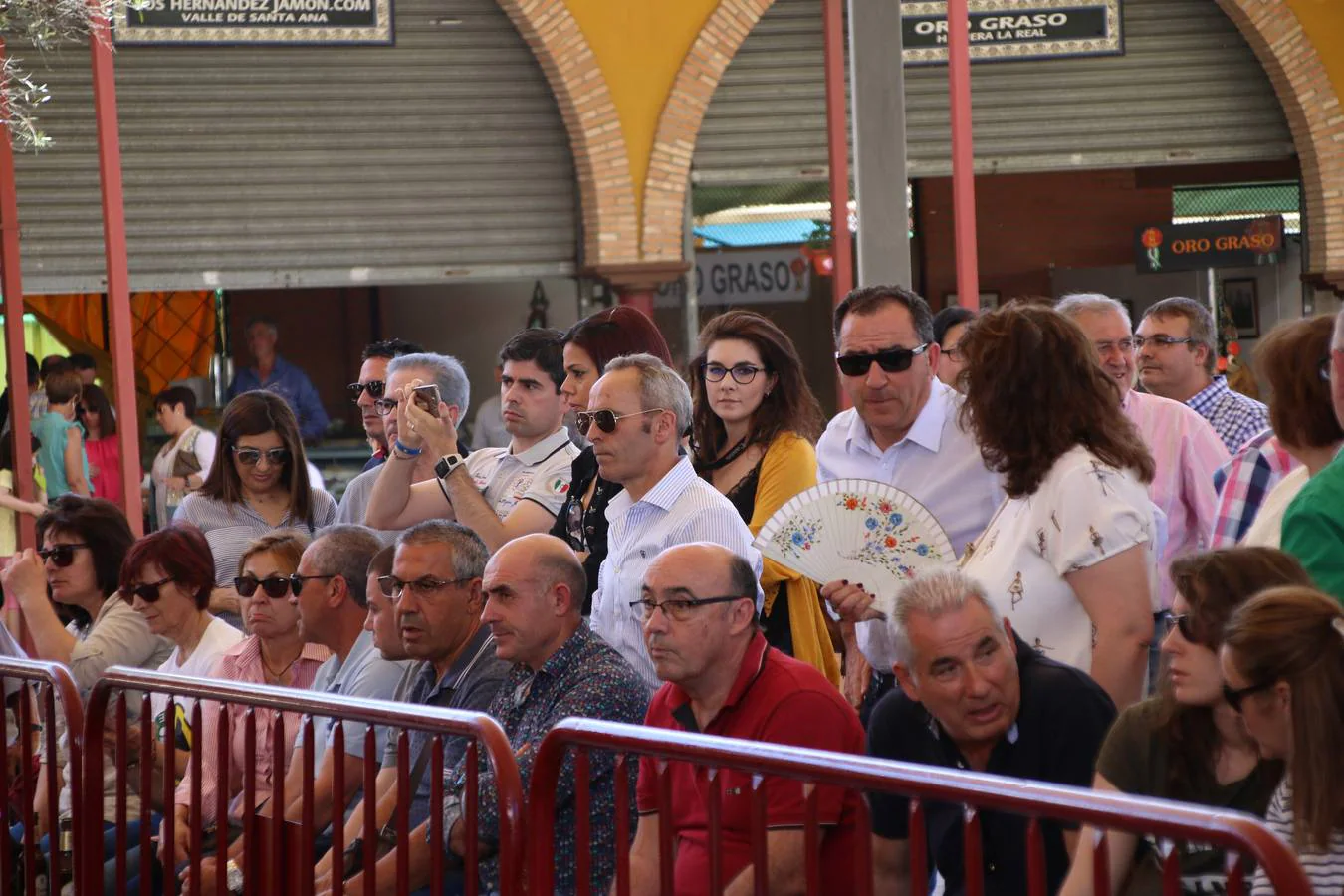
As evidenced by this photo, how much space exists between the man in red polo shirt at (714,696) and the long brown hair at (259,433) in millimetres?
3148

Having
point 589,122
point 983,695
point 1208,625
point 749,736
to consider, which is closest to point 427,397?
point 749,736

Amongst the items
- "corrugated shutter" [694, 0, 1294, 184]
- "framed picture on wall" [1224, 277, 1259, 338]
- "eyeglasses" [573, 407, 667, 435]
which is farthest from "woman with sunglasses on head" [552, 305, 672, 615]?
"framed picture on wall" [1224, 277, 1259, 338]

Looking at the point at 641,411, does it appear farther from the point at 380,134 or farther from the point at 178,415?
the point at 380,134

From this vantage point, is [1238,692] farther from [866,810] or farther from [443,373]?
[443,373]

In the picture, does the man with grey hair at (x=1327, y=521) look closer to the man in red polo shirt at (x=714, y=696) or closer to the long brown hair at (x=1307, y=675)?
the long brown hair at (x=1307, y=675)

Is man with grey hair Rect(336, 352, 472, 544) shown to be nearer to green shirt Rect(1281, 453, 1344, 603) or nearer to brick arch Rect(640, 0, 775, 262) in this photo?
green shirt Rect(1281, 453, 1344, 603)

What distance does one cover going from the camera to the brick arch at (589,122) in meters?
15.4

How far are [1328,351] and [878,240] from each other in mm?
2304

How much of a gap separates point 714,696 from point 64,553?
376 cm

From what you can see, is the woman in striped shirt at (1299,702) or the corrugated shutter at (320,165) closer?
the woman in striped shirt at (1299,702)

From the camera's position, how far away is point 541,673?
4.65 meters

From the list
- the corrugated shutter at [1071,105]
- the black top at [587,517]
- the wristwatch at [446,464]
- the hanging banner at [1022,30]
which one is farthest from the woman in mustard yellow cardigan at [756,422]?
the hanging banner at [1022,30]

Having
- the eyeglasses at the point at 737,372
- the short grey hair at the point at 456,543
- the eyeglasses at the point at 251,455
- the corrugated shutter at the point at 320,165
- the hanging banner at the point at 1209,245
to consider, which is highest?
the corrugated shutter at the point at 320,165

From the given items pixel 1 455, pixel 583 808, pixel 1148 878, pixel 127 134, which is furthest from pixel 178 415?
pixel 1148 878
